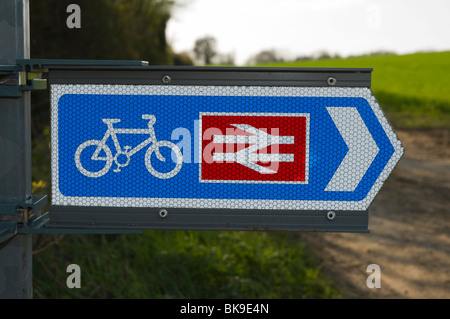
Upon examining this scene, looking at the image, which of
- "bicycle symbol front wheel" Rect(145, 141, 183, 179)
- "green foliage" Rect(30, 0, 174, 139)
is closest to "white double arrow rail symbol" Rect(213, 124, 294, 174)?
"bicycle symbol front wheel" Rect(145, 141, 183, 179)

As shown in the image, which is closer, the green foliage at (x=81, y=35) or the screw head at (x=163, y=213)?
the screw head at (x=163, y=213)

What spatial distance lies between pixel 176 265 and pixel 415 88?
3007cm

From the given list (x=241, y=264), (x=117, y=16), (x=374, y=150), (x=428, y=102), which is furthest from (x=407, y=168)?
(x=428, y=102)

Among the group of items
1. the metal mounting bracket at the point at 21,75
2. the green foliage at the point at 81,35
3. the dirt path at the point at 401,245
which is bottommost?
the dirt path at the point at 401,245

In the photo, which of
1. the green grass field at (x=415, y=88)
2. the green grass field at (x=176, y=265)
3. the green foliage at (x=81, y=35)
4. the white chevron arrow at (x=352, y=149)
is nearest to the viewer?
the white chevron arrow at (x=352, y=149)

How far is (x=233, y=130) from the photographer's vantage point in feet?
6.84

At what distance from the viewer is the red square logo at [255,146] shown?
2.08 metres

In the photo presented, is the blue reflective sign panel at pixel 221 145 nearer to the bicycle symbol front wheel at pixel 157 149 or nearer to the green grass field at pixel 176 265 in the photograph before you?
the bicycle symbol front wheel at pixel 157 149

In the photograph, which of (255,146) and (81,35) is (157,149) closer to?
(255,146)

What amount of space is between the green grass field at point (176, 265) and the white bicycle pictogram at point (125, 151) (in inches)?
137

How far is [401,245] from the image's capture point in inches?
352

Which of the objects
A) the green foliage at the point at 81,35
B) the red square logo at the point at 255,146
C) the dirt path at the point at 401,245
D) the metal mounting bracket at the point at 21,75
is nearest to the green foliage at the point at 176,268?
the dirt path at the point at 401,245

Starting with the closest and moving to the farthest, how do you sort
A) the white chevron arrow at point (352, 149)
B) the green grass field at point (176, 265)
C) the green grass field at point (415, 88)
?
the white chevron arrow at point (352, 149)
the green grass field at point (176, 265)
the green grass field at point (415, 88)
